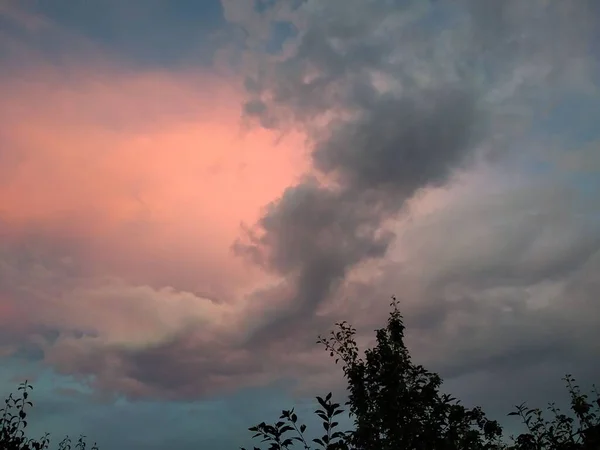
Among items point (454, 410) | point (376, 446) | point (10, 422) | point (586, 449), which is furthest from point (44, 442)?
point (586, 449)

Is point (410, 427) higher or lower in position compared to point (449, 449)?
higher

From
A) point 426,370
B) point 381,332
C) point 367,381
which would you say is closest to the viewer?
point 426,370

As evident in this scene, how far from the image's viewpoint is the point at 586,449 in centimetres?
931

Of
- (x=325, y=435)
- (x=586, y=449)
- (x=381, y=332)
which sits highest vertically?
(x=381, y=332)

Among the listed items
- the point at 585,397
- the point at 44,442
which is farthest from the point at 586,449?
the point at 44,442

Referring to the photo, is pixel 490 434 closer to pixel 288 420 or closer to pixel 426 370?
pixel 426 370

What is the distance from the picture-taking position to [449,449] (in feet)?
46.8

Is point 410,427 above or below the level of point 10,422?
below

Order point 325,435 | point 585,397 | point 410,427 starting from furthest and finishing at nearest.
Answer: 1. point 410,427
2. point 585,397
3. point 325,435

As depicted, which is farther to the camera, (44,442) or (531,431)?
(44,442)

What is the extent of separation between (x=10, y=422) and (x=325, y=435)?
11232 millimetres

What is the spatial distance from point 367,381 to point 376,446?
14.7ft

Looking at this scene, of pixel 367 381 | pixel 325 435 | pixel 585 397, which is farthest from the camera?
pixel 367 381

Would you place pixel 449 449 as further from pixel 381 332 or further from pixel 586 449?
pixel 381 332
